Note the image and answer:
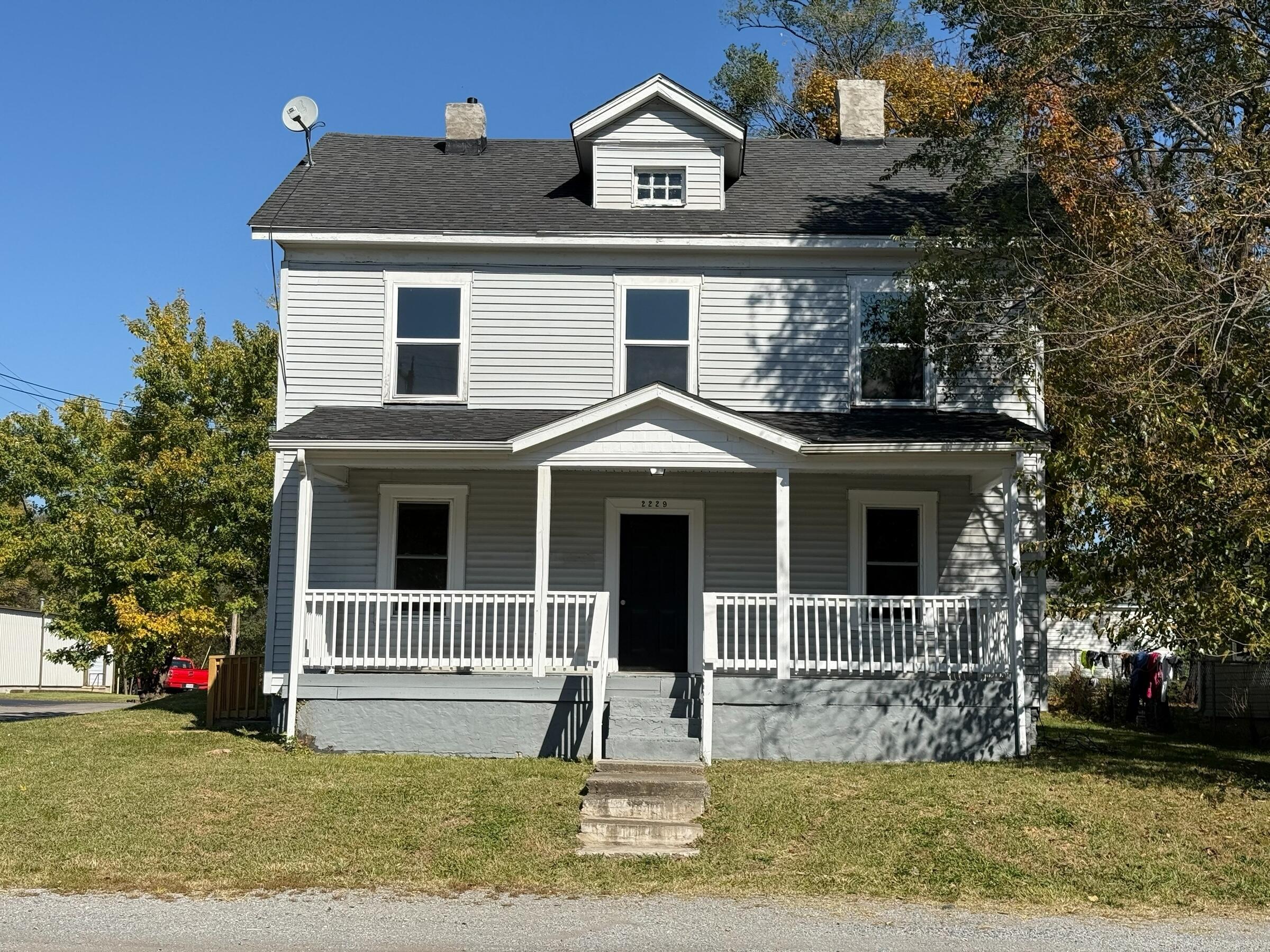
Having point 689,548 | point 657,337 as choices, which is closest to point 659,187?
point 657,337

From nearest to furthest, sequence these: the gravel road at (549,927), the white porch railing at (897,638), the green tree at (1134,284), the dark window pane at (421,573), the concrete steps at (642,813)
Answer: the gravel road at (549,927)
the concrete steps at (642,813)
the green tree at (1134,284)
the white porch railing at (897,638)
the dark window pane at (421,573)

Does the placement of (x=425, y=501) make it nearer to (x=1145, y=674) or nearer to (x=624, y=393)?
(x=624, y=393)

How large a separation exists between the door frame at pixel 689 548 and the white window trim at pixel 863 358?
97.9 inches

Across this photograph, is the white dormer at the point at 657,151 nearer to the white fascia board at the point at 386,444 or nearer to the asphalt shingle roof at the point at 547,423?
the asphalt shingle roof at the point at 547,423

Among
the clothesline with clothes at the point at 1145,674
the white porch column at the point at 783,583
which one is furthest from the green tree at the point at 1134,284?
the clothesline with clothes at the point at 1145,674

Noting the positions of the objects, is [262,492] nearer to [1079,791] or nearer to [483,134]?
[483,134]

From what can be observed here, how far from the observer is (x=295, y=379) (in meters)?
15.5

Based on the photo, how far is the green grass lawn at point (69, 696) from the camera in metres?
33.6

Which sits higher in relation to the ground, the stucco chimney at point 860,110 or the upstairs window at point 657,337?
the stucco chimney at point 860,110

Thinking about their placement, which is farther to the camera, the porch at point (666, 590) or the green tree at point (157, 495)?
the green tree at point (157, 495)

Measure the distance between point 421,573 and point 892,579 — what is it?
5921 millimetres

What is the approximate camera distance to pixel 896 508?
15.4m

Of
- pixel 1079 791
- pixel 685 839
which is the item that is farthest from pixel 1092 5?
pixel 685 839

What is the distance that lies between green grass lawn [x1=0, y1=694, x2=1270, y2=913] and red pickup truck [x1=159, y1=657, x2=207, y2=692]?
777 inches
